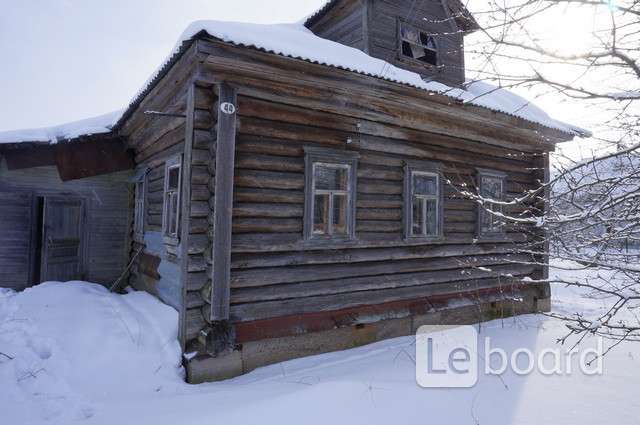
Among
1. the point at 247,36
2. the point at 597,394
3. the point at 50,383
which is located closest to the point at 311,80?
the point at 247,36

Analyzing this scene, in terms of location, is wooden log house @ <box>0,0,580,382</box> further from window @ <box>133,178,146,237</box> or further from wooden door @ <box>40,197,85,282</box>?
wooden door @ <box>40,197,85,282</box>

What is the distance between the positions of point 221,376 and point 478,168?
594 cm

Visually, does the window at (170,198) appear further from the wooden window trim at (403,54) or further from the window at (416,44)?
the window at (416,44)

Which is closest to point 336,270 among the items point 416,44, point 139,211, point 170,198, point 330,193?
point 330,193

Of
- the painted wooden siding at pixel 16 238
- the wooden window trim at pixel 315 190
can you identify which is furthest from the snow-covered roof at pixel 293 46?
the painted wooden siding at pixel 16 238

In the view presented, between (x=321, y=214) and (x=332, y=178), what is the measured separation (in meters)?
0.61

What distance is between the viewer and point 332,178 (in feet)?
19.5

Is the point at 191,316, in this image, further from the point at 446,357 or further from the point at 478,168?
the point at 478,168

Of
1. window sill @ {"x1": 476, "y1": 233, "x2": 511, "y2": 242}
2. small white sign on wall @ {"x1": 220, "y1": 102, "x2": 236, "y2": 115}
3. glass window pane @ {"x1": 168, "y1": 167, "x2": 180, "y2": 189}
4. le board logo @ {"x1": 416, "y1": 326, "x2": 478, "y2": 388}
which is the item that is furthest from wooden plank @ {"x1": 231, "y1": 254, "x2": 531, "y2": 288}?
glass window pane @ {"x1": 168, "y1": 167, "x2": 180, "y2": 189}

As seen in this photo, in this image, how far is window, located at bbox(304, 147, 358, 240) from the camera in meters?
5.44

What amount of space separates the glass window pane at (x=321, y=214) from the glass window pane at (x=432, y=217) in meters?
2.12

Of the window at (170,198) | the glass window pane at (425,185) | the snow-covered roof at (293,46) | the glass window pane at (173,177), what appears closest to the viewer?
the snow-covered roof at (293,46)

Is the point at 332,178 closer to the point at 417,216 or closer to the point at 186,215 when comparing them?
the point at 417,216

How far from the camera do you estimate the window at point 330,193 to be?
544cm
